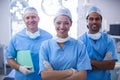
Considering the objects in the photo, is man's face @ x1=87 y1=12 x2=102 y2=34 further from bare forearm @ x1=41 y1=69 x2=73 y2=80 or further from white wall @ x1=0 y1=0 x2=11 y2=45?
white wall @ x1=0 y1=0 x2=11 y2=45

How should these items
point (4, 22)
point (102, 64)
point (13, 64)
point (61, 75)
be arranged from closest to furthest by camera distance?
point (61, 75), point (102, 64), point (13, 64), point (4, 22)

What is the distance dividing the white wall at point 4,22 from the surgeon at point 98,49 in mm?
3058

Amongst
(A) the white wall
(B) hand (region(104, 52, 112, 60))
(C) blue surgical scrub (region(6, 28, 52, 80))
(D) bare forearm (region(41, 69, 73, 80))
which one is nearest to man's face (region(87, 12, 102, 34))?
(B) hand (region(104, 52, 112, 60))

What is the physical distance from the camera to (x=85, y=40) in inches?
76.2

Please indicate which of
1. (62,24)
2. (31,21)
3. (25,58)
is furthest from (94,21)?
(25,58)

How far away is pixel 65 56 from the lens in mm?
1595

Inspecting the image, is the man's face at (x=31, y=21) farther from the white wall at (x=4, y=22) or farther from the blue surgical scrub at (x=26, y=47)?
the white wall at (x=4, y=22)

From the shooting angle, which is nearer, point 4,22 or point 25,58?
point 25,58

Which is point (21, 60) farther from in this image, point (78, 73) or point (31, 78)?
point (78, 73)

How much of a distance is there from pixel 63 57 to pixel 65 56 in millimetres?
18

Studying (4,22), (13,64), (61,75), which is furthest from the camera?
(4,22)

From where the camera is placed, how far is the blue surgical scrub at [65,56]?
158 cm

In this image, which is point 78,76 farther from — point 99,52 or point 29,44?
point 29,44

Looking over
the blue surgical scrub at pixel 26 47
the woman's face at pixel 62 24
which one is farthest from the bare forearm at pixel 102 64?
the blue surgical scrub at pixel 26 47
